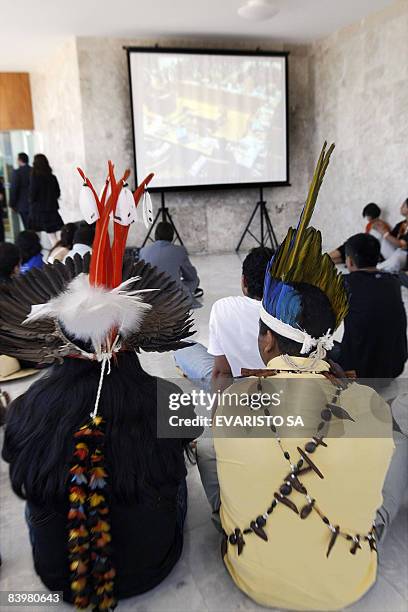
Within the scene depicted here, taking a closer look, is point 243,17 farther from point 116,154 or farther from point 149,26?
point 116,154

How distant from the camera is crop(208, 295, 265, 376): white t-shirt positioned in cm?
212

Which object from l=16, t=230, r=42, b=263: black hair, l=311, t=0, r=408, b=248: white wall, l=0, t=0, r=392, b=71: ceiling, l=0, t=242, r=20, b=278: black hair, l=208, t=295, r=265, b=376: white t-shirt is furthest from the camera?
l=311, t=0, r=408, b=248: white wall

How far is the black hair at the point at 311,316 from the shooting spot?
1.29 metres

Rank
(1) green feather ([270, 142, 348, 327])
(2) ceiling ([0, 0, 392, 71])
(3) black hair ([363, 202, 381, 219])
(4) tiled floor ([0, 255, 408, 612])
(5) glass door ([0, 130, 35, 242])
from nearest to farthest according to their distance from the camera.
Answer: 1. (1) green feather ([270, 142, 348, 327])
2. (4) tiled floor ([0, 255, 408, 612])
3. (2) ceiling ([0, 0, 392, 71])
4. (3) black hair ([363, 202, 381, 219])
5. (5) glass door ([0, 130, 35, 242])

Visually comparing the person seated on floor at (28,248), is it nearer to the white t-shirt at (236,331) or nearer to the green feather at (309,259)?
the white t-shirt at (236,331)

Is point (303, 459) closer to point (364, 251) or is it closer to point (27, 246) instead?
point (364, 251)

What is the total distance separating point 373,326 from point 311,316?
53.1 inches

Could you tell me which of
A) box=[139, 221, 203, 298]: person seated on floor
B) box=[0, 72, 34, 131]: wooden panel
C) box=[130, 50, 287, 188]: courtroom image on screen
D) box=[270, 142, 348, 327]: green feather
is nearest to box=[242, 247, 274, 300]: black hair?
box=[270, 142, 348, 327]: green feather

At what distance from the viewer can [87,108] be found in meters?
6.44

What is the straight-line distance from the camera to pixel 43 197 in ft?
21.8

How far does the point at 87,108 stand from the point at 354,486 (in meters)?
6.19

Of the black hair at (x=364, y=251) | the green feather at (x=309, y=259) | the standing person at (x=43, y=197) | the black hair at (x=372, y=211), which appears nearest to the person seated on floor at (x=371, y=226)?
the black hair at (x=372, y=211)

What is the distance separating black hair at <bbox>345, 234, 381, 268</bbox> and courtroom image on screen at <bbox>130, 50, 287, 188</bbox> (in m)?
4.53

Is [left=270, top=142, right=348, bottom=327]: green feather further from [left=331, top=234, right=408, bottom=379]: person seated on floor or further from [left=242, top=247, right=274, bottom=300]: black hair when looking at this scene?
[left=331, top=234, right=408, bottom=379]: person seated on floor
